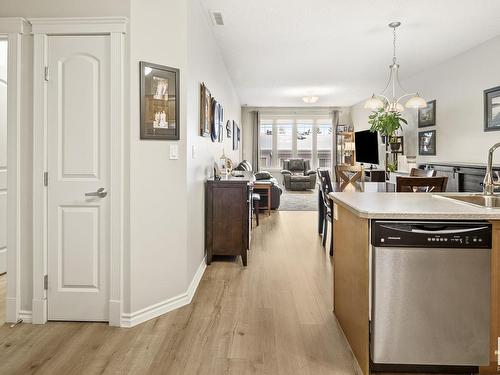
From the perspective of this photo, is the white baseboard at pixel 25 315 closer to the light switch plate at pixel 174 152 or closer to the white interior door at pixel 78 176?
the white interior door at pixel 78 176

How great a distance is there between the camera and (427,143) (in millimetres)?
6574

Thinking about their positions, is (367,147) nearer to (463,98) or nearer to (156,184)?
(463,98)

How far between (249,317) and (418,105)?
12.7ft

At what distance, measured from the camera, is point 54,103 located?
249 centimetres

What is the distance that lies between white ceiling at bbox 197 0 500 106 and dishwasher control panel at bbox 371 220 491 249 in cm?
267

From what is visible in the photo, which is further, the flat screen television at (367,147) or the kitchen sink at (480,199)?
the flat screen television at (367,147)

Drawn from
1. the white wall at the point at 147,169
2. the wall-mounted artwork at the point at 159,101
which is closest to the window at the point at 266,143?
the white wall at the point at 147,169

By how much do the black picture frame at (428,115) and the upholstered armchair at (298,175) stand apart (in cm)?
475

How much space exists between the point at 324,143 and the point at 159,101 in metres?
10.3

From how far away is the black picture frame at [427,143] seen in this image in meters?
6.39

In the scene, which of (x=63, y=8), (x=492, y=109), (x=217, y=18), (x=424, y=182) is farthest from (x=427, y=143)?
(x=63, y=8)

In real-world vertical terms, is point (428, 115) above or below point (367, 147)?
above

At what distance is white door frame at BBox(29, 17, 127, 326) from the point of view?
8.02 ft

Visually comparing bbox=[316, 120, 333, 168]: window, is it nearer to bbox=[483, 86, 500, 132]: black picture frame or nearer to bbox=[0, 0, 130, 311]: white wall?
bbox=[483, 86, 500, 132]: black picture frame
